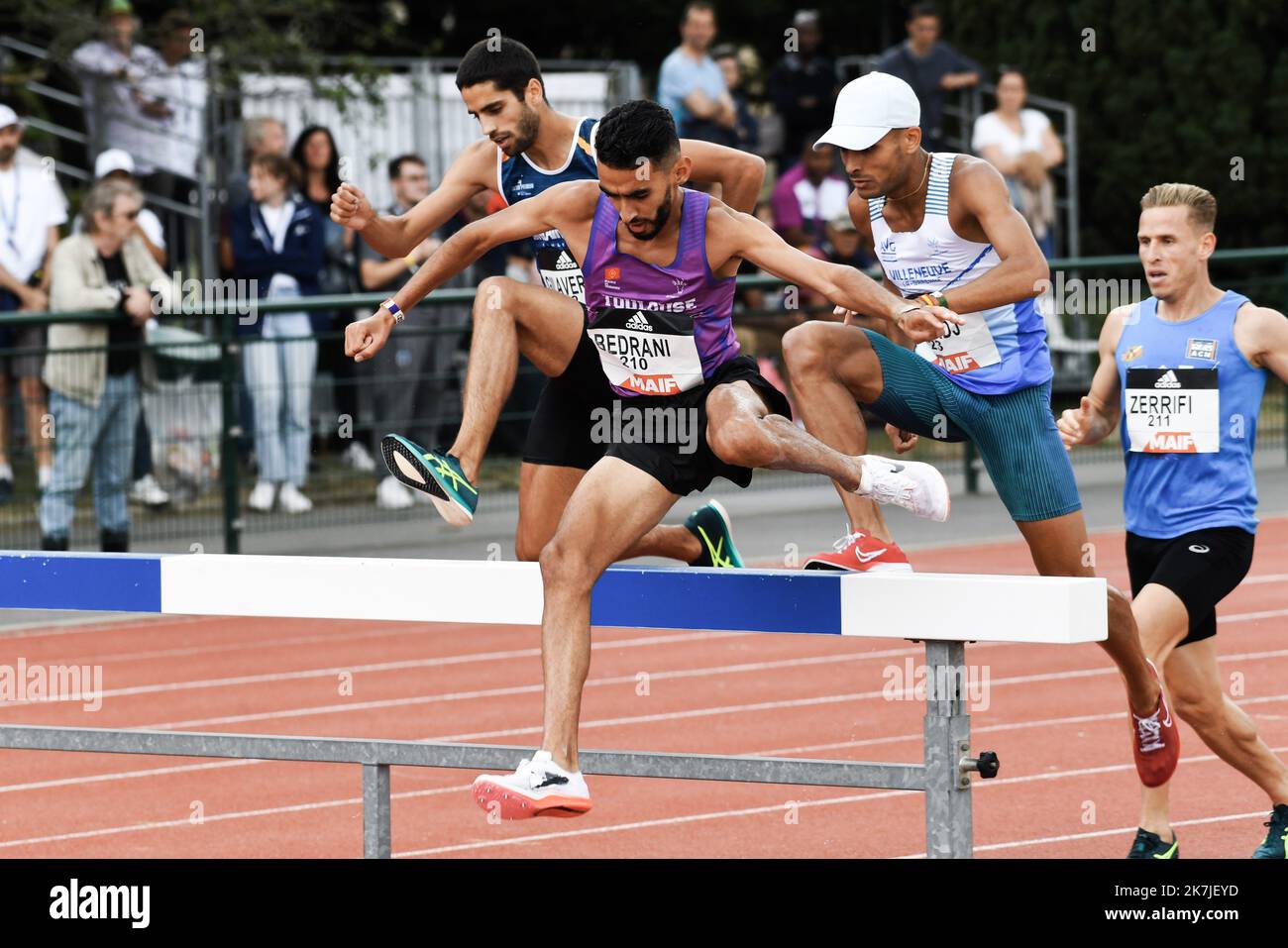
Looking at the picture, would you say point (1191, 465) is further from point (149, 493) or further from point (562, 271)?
point (149, 493)

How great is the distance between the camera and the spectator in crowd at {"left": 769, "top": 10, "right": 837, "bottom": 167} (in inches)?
734

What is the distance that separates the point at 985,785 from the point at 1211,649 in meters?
1.55

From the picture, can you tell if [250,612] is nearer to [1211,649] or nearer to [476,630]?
[1211,649]

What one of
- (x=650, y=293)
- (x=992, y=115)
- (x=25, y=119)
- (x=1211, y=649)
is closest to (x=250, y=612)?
(x=650, y=293)

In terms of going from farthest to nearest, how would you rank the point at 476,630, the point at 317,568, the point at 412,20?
the point at 412,20, the point at 476,630, the point at 317,568

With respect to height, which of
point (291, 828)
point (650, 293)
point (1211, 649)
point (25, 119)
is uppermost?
point (25, 119)

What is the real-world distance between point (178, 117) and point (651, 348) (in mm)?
10763

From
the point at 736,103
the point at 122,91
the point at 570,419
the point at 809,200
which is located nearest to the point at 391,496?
the point at 122,91

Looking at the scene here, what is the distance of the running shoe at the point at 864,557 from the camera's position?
20.4 ft

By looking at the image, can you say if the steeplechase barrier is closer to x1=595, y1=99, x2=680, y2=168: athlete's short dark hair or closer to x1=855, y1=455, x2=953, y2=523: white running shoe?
x1=855, y1=455, x2=953, y2=523: white running shoe

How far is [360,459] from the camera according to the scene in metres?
13.7

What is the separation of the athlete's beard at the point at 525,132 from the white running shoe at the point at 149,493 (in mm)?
6139

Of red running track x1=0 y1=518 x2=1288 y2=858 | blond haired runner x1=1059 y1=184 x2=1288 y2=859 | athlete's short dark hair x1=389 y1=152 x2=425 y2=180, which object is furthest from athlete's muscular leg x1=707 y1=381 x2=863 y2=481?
athlete's short dark hair x1=389 y1=152 x2=425 y2=180

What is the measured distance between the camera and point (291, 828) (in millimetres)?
7699
